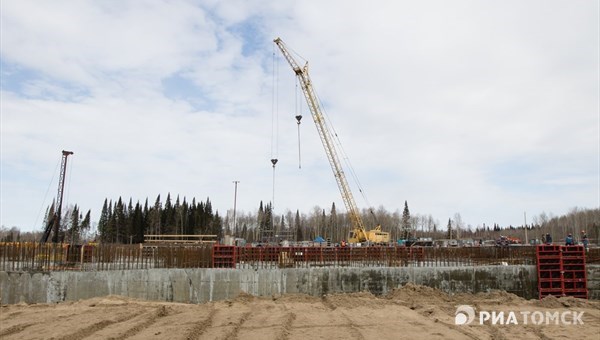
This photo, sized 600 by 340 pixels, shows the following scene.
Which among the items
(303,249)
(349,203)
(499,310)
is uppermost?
(349,203)

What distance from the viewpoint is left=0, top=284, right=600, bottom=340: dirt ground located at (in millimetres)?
13695

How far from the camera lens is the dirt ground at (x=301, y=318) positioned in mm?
13695

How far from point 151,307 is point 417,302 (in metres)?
11.9

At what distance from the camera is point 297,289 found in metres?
21.0

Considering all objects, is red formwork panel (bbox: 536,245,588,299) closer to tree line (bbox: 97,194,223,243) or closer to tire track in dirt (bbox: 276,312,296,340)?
tire track in dirt (bbox: 276,312,296,340)

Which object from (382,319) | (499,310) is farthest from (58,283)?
(499,310)

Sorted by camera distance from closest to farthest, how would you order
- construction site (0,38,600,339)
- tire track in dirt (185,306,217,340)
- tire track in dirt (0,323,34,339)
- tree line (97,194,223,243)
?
tire track in dirt (185,306,217,340), tire track in dirt (0,323,34,339), construction site (0,38,600,339), tree line (97,194,223,243)

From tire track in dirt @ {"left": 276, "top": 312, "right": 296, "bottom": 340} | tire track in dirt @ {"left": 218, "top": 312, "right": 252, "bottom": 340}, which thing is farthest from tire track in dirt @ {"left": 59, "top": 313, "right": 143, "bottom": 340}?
tire track in dirt @ {"left": 276, "top": 312, "right": 296, "bottom": 340}

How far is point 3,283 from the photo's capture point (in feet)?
62.0

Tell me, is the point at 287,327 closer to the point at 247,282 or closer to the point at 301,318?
the point at 301,318

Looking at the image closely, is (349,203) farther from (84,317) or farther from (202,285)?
(84,317)

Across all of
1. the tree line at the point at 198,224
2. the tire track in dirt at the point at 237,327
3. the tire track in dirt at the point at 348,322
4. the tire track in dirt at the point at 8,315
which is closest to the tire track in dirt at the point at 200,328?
the tire track in dirt at the point at 237,327

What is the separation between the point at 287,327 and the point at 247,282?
6.64 m

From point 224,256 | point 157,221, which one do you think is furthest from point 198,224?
point 224,256
